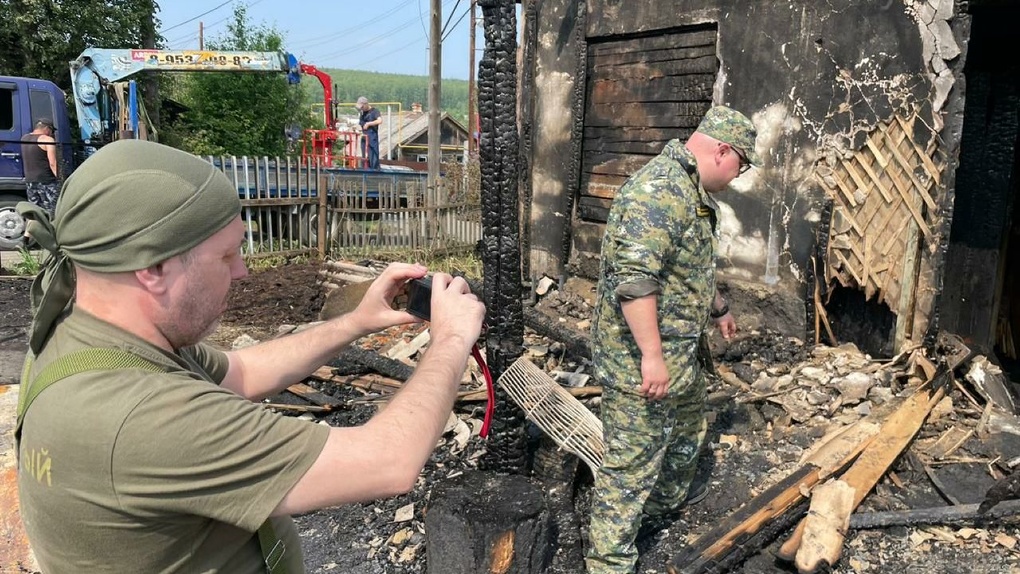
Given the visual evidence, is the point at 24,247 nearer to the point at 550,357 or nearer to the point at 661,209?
the point at 550,357

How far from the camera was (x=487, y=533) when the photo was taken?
294cm

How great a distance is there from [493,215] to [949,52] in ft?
11.6

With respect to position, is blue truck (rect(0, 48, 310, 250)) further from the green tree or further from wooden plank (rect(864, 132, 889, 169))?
wooden plank (rect(864, 132, 889, 169))

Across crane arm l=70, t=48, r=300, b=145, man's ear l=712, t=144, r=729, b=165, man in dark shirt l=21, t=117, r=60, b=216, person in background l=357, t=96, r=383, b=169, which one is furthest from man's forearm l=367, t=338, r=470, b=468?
person in background l=357, t=96, r=383, b=169

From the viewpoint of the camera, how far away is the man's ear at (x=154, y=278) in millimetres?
1175

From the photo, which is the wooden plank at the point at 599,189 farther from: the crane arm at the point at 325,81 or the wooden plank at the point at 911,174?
the crane arm at the point at 325,81

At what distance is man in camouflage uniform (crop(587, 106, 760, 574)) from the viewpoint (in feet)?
9.82

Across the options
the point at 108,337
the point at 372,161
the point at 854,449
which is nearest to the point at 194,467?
the point at 108,337

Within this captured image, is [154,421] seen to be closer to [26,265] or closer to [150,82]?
[26,265]

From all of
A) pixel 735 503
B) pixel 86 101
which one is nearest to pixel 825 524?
pixel 735 503

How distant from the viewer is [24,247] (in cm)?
1034

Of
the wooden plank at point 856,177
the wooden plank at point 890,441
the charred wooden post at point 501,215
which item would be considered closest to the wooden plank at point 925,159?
the wooden plank at point 856,177

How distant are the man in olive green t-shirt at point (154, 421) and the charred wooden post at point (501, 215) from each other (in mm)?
2054

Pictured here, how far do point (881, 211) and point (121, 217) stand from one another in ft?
17.3
